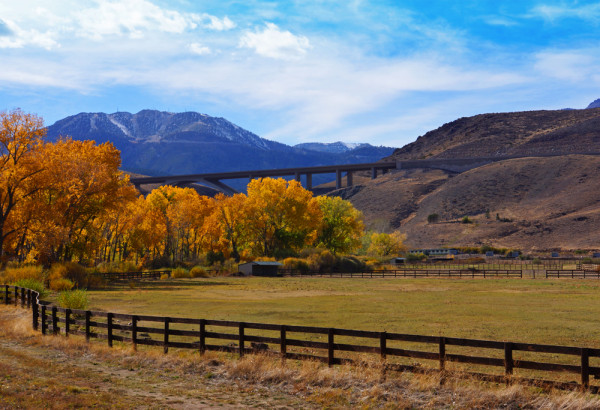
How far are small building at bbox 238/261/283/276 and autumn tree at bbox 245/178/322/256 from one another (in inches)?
431

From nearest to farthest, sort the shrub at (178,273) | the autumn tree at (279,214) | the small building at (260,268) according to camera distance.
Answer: the shrub at (178,273), the small building at (260,268), the autumn tree at (279,214)

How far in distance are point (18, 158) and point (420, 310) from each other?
41714 millimetres

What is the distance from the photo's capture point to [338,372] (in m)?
15.6

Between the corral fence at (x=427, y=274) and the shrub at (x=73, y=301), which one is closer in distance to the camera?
the shrub at (x=73, y=301)

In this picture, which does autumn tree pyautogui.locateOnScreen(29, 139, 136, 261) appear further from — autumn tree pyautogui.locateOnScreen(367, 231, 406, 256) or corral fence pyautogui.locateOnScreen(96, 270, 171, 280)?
autumn tree pyautogui.locateOnScreen(367, 231, 406, 256)

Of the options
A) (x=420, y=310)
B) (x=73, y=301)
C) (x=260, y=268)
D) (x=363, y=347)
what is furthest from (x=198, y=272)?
(x=363, y=347)

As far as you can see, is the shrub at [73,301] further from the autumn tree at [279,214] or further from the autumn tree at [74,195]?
the autumn tree at [279,214]

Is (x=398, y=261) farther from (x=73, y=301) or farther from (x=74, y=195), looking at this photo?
(x=73, y=301)

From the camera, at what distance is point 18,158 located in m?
56.1

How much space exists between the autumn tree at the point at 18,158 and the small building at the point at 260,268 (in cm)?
3950

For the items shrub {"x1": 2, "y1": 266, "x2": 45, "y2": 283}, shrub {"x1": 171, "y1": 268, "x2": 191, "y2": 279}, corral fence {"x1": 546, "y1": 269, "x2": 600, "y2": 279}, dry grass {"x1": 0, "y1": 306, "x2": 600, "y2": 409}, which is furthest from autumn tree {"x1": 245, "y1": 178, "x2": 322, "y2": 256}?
dry grass {"x1": 0, "y1": 306, "x2": 600, "y2": 409}

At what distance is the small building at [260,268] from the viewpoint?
3521 inches

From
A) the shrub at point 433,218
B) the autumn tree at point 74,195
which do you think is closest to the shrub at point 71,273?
the autumn tree at point 74,195

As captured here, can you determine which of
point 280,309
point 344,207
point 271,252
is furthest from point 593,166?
point 280,309
